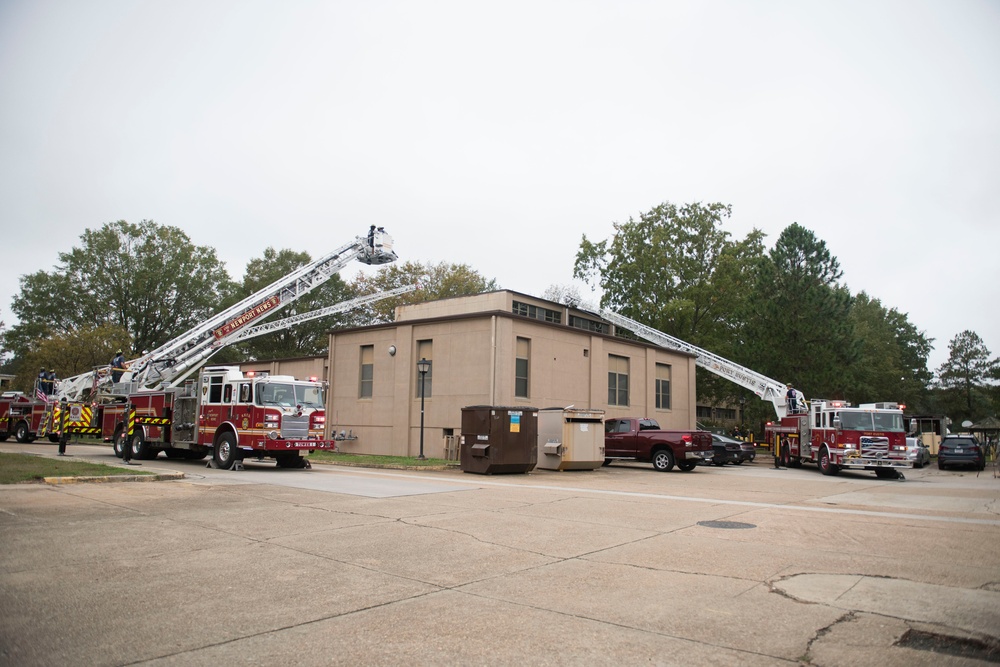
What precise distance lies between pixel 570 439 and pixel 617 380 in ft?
36.8

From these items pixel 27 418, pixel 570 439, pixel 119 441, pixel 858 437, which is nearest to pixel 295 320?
pixel 27 418

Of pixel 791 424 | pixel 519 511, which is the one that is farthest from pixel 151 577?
pixel 791 424

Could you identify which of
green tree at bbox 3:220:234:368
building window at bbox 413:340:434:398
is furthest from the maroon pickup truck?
green tree at bbox 3:220:234:368

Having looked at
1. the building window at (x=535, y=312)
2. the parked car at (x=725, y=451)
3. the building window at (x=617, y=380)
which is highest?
the building window at (x=535, y=312)

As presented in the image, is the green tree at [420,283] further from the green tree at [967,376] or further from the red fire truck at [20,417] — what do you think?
the green tree at [967,376]

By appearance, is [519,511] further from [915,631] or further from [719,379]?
[719,379]

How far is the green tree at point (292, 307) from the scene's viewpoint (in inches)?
2468

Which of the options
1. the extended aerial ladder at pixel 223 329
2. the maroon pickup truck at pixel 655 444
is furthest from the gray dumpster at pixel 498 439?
the extended aerial ladder at pixel 223 329

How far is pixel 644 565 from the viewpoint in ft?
25.1

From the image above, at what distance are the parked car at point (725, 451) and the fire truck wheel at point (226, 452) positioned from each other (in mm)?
20782

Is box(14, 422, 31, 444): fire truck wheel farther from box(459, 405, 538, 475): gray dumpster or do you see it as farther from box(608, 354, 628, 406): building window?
box(608, 354, 628, 406): building window

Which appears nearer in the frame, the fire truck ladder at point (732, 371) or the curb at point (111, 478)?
the curb at point (111, 478)

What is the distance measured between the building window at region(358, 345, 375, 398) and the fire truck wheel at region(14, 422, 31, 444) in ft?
61.4

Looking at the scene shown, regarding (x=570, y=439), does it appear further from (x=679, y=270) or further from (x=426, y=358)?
(x=679, y=270)
